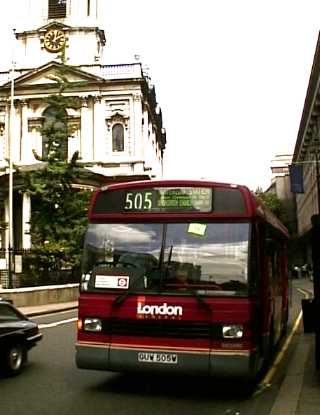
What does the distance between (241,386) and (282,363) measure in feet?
9.23

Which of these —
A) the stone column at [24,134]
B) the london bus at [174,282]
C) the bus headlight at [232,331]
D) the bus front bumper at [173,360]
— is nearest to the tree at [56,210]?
the stone column at [24,134]

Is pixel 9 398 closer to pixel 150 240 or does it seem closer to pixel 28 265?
pixel 150 240

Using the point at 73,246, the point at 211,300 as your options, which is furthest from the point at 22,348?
the point at 73,246

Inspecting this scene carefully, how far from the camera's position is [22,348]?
1118 centimetres

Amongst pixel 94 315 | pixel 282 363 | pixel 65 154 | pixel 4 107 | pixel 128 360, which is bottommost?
pixel 282 363

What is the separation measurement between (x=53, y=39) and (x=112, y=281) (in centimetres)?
6393

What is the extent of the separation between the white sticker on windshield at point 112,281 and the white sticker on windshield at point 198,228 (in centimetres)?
105

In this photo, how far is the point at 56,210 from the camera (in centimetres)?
3825

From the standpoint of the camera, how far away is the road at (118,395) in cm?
816

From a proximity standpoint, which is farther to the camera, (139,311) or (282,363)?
(282,363)

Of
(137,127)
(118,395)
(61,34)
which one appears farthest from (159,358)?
(61,34)

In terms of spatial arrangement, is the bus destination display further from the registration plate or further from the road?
the road

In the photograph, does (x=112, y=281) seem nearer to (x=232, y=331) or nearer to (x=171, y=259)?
(x=171, y=259)

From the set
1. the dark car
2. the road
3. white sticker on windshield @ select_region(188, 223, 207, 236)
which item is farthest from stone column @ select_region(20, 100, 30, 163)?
white sticker on windshield @ select_region(188, 223, 207, 236)
